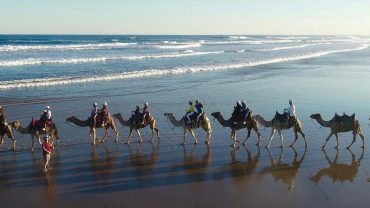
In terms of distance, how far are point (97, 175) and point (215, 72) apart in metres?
31.7

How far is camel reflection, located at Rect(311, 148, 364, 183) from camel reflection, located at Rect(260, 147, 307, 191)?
2.36ft

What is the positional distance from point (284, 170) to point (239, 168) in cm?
145

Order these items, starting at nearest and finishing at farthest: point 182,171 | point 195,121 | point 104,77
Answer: point 182,171 < point 195,121 < point 104,77

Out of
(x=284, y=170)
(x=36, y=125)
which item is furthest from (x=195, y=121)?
(x=36, y=125)

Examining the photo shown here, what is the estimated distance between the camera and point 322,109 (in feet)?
83.0

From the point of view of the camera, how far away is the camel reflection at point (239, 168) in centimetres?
1424

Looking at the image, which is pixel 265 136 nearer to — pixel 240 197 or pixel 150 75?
pixel 240 197

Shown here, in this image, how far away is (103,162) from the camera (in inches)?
614

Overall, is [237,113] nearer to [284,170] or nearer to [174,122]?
[174,122]

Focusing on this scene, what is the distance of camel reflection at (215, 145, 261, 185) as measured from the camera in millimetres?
14242

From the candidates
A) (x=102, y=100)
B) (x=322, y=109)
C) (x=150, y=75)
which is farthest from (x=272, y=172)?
(x=150, y=75)

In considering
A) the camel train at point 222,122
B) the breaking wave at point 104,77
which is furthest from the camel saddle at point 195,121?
the breaking wave at point 104,77

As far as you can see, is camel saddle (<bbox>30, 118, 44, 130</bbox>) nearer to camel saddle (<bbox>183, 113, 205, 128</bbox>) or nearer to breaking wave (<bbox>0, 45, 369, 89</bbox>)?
camel saddle (<bbox>183, 113, 205, 128</bbox>)

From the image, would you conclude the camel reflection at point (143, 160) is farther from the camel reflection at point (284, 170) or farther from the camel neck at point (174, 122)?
the camel reflection at point (284, 170)
